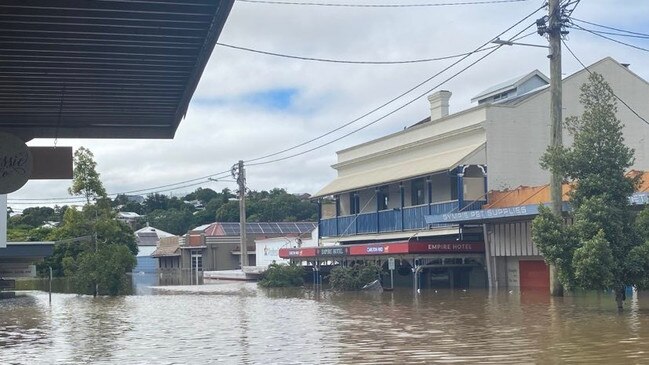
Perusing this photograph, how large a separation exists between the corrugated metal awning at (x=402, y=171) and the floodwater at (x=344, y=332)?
858 centimetres

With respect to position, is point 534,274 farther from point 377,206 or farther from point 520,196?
point 377,206

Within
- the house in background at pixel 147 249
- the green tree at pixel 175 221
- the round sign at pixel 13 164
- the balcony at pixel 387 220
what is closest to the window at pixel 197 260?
the house in background at pixel 147 249

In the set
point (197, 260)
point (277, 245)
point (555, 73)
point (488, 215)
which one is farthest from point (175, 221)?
point (555, 73)

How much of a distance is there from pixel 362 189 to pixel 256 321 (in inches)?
945

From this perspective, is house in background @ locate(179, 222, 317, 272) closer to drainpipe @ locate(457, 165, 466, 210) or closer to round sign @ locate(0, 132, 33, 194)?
drainpipe @ locate(457, 165, 466, 210)

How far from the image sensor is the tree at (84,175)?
161ft

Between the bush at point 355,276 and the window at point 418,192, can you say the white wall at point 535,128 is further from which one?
the bush at point 355,276

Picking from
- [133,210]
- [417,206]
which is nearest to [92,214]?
[417,206]

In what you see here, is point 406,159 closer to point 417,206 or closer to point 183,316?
point 417,206

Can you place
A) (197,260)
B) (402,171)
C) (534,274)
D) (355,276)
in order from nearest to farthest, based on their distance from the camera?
(534,274) → (355,276) → (402,171) → (197,260)

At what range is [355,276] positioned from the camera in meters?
42.4

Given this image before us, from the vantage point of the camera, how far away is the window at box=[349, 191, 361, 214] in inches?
1977

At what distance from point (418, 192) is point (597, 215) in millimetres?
21726

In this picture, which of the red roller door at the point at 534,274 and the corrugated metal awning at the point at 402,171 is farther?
the corrugated metal awning at the point at 402,171
